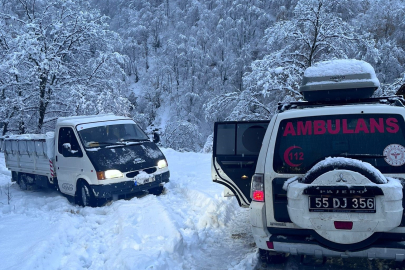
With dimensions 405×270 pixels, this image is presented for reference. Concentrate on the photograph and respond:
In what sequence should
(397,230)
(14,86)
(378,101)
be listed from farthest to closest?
(14,86) → (378,101) → (397,230)

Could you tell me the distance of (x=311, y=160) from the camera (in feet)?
11.9

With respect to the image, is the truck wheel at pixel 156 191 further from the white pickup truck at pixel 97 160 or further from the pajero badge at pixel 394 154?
the pajero badge at pixel 394 154

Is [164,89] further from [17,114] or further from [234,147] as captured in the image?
[234,147]

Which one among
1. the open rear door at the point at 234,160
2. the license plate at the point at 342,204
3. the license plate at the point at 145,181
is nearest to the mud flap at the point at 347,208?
the license plate at the point at 342,204

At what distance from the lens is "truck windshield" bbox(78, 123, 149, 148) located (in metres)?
8.18

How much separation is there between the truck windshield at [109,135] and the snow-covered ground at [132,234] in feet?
4.97

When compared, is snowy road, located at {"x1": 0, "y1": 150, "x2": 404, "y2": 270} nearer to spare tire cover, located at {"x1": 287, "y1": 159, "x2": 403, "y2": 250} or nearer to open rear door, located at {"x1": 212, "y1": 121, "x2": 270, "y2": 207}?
open rear door, located at {"x1": 212, "y1": 121, "x2": 270, "y2": 207}

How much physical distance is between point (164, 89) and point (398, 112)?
111 feet

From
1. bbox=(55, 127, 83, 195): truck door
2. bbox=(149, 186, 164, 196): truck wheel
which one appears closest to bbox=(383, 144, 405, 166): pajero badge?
bbox=(149, 186, 164, 196): truck wheel

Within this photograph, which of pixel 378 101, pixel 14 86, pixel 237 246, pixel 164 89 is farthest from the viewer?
pixel 164 89

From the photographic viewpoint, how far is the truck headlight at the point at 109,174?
7484 millimetres

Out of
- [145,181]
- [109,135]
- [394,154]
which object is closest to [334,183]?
[394,154]

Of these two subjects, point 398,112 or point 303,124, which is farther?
point 303,124

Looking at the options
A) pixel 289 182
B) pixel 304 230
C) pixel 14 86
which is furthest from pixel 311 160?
pixel 14 86
